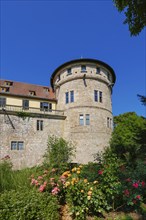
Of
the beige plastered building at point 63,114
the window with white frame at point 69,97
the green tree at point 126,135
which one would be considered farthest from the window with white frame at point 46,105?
the green tree at point 126,135

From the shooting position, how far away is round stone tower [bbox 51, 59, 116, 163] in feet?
83.1

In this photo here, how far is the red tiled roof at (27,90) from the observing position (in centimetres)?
2882

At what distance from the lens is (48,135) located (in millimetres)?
26312

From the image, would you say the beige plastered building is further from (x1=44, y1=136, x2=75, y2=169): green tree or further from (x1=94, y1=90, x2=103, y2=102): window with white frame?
(x1=44, y1=136, x2=75, y2=169): green tree

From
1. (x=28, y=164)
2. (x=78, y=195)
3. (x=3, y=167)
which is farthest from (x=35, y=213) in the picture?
(x=28, y=164)

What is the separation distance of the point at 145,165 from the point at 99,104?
2010 centimetres

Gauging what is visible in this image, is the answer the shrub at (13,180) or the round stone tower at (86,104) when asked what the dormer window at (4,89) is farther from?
the shrub at (13,180)

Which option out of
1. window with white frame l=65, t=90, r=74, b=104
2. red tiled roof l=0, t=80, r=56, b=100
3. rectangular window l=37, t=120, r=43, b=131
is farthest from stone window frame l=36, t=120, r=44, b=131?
window with white frame l=65, t=90, r=74, b=104

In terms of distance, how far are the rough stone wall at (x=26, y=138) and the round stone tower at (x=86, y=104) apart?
3238mm

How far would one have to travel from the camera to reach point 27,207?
494 centimetres

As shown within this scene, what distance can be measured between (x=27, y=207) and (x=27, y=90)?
26.8 m

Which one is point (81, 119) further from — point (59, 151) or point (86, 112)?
point (59, 151)

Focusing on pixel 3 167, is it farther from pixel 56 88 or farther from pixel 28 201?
pixel 56 88

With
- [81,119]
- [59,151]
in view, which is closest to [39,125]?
[59,151]
